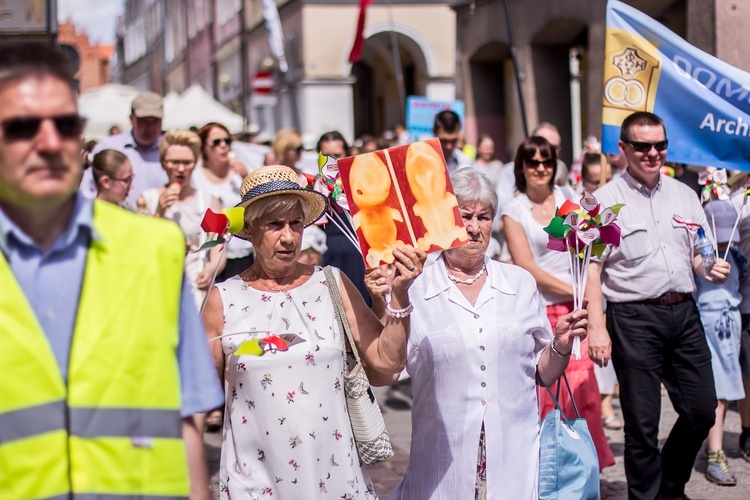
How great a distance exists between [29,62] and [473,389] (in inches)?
95.1

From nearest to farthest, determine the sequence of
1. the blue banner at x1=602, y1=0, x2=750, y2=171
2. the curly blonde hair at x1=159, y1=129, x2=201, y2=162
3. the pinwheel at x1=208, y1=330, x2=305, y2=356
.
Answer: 1. the pinwheel at x1=208, y1=330, x2=305, y2=356
2. the blue banner at x1=602, y1=0, x2=750, y2=171
3. the curly blonde hair at x1=159, y1=129, x2=201, y2=162

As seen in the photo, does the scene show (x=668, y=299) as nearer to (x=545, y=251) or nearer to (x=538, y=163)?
(x=545, y=251)

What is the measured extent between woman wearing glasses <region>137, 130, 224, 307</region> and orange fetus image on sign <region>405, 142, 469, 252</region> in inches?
135

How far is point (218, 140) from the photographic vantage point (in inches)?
339

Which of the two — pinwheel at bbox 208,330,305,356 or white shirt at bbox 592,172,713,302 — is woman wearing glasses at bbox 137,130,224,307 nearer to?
white shirt at bbox 592,172,713,302

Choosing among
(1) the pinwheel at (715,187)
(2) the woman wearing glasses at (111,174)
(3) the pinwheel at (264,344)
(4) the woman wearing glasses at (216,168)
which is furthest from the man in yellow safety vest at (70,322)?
(4) the woman wearing glasses at (216,168)

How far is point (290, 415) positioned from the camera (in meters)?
3.85

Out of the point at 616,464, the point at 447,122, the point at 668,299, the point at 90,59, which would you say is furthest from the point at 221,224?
the point at 90,59

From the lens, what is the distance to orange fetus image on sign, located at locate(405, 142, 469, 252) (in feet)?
13.1

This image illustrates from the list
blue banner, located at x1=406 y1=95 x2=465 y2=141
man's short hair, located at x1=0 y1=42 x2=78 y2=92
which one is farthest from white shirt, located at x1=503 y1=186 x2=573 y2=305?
blue banner, located at x1=406 y1=95 x2=465 y2=141

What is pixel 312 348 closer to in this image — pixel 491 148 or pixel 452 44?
pixel 491 148

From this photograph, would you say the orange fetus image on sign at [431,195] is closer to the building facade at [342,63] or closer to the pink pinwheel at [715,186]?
the pink pinwheel at [715,186]

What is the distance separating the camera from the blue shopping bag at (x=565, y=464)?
14.2ft

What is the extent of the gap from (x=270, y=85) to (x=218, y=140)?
16.2m
